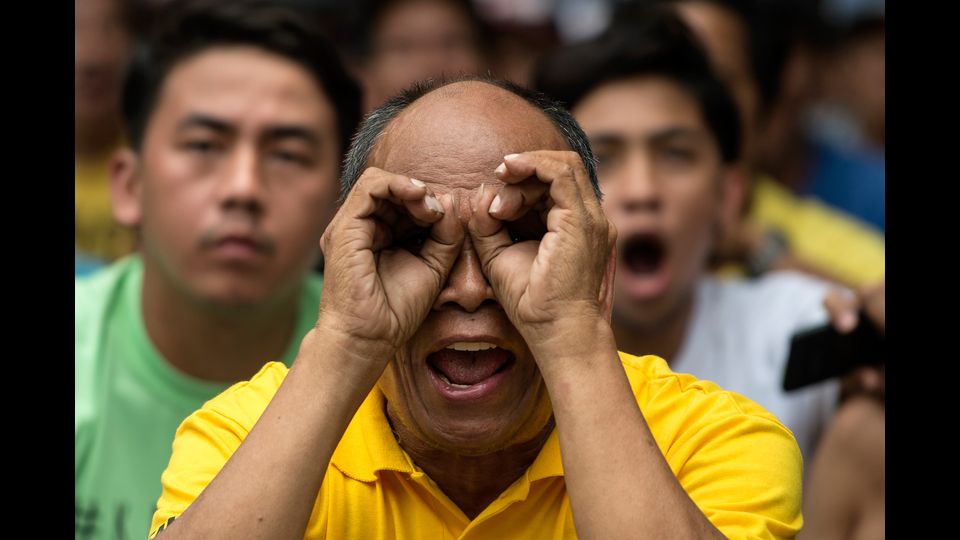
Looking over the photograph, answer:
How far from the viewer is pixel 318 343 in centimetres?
273

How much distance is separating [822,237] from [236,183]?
11.9 feet

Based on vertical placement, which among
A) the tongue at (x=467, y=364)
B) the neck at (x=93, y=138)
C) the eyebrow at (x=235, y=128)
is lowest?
the tongue at (x=467, y=364)

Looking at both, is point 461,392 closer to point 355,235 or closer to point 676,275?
point 355,235

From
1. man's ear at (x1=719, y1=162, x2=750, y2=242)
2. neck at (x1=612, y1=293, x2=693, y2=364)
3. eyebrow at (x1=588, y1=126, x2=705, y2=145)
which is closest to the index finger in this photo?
eyebrow at (x1=588, y1=126, x2=705, y2=145)

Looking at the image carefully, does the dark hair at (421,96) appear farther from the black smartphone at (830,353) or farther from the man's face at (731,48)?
the man's face at (731,48)

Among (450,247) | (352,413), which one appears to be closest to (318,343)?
(352,413)

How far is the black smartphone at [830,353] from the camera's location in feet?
13.9

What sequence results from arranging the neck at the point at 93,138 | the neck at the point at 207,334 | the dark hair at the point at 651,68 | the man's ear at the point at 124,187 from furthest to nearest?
the neck at the point at 93,138 < the dark hair at the point at 651,68 < the man's ear at the point at 124,187 < the neck at the point at 207,334

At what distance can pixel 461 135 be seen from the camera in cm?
289

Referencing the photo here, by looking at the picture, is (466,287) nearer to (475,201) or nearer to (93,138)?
(475,201)

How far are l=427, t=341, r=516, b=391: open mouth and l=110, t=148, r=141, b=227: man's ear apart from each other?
104 inches

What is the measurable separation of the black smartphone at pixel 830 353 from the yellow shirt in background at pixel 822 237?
8.75ft

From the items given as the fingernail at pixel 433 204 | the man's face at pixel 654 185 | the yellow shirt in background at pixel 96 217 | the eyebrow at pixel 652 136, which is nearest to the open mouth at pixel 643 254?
the man's face at pixel 654 185

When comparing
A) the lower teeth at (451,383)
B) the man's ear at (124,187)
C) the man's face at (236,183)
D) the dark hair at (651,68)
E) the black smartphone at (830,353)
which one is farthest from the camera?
the dark hair at (651,68)
